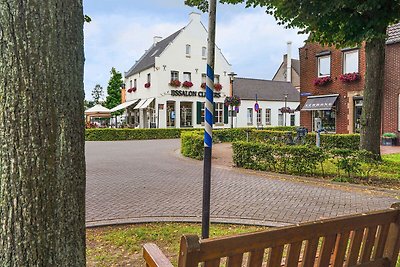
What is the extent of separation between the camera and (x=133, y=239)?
15.1 ft

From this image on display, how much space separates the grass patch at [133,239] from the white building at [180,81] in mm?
26822

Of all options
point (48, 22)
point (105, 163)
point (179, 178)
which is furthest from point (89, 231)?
point (105, 163)

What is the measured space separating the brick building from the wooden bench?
54.9 feet

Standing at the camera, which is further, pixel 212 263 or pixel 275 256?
pixel 275 256

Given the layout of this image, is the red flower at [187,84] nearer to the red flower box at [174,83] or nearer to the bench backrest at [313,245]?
the red flower box at [174,83]

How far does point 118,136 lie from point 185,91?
9.08 m

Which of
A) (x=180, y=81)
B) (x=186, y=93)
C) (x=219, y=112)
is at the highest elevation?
(x=180, y=81)

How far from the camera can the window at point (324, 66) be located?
2208cm

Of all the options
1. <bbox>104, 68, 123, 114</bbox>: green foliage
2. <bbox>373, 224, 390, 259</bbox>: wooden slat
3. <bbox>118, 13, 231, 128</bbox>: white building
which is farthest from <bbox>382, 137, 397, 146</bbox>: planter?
<bbox>104, 68, 123, 114</bbox>: green foliage

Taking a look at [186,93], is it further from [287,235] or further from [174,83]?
[287,235]

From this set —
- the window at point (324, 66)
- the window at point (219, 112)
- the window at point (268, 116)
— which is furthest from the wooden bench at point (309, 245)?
the window at point (268, 116)

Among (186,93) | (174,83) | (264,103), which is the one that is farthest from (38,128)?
(264,103)

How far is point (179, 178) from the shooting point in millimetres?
9688

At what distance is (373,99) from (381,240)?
9.40 m
